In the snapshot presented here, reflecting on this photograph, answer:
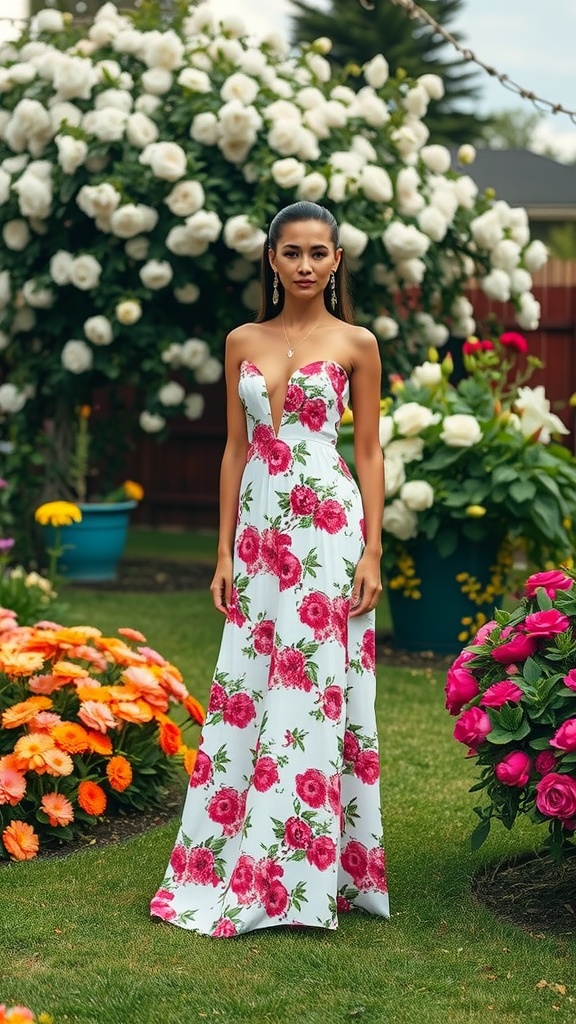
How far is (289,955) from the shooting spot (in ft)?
9.95

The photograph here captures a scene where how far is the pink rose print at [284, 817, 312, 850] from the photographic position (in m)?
3.17

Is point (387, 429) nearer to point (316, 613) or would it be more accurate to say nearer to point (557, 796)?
point (316, 613)

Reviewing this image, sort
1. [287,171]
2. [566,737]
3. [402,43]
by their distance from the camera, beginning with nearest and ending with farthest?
[566,737]
[287,171]
[402,43]

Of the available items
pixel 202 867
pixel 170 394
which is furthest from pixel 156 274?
pixel 202 867

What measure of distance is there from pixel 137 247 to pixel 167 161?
0.52 metres

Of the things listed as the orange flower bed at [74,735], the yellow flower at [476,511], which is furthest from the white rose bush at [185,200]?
the orange flower bed at [74,735]

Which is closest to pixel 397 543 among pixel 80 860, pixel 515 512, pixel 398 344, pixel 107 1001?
pixel 515 512

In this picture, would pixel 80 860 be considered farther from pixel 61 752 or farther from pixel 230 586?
pixel 230 586

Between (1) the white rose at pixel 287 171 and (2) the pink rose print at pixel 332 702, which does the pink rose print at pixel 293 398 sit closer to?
(2) the pink rose print at pixel 332 702

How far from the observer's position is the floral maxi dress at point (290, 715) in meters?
3.19

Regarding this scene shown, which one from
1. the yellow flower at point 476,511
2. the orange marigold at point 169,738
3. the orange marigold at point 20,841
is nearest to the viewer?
the orange marigold at point 20,841

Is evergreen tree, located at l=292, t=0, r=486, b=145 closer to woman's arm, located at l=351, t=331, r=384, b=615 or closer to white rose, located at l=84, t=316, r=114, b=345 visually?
white rose, located at l=84, t=316, r=114, b=345

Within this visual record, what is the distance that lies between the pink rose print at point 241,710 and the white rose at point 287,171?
4.44 m

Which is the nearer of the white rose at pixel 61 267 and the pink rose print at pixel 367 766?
the pink rose print at pixel 367 766
